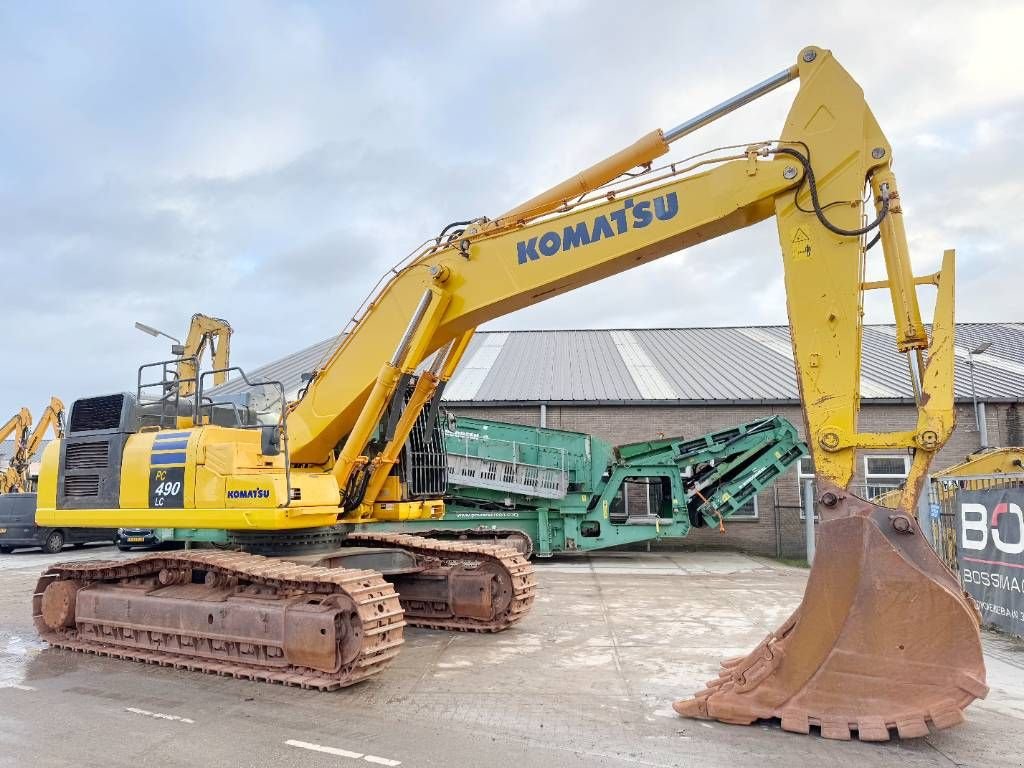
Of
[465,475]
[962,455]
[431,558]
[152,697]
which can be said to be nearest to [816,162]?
[431,558]

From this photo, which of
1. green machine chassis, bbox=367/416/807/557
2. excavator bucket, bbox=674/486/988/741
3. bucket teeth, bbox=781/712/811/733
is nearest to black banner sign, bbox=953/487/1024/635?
excavator bucket, bbox=674/486/988/741

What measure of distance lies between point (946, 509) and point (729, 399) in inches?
367

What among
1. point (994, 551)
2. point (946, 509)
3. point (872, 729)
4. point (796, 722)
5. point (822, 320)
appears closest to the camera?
point (872, 729)

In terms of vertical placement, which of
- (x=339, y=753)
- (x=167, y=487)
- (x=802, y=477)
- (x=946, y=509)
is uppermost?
(x=802, y=477)

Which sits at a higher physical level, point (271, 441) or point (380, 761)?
point (271, 441)

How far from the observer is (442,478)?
885 centimetres

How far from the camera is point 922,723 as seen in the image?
473 centimetres

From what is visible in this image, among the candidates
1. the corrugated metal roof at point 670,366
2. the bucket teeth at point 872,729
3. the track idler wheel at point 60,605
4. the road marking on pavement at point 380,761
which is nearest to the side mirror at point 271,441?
the track idler wheel at point 60,605

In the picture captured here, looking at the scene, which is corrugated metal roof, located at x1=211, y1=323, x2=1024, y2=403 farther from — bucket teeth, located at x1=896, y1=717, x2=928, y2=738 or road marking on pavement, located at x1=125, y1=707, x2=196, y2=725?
bucket teeth, located at x1=896, y1=717, x2=928, y2=738

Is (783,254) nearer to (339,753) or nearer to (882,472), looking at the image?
(339,753)

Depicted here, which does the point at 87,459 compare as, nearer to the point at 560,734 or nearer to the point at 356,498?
the point at 356,498

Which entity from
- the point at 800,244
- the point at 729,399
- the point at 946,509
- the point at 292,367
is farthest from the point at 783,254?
the point at 292,367

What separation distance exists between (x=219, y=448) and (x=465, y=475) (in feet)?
29.4

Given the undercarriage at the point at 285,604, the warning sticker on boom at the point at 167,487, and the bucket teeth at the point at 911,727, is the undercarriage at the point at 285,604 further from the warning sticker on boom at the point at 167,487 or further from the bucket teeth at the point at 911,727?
the bucket teeth at the point at 911,727
